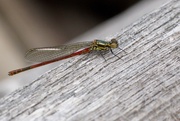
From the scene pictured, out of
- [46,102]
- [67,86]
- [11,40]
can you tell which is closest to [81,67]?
[67,86]

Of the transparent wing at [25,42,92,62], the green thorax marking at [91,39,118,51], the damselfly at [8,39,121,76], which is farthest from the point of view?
the transparent wing at [25,42,92,62]

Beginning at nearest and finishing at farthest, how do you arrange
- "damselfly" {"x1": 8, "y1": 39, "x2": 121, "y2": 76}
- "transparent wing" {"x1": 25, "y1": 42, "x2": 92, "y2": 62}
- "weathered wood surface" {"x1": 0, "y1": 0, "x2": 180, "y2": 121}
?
"weathered wood surface" {"x1": 0, "y1": 0, "x2": 180, "y2": 121}, "damselfly" {"x1": 8, "y1": 39, "x2": 121, "y2": 76}, "transparent wing" {"x1": 25, "y1": 42, "x2": 92, "y2": 62}

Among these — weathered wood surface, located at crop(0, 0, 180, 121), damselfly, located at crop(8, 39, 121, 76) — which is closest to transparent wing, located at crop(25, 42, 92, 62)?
damselfly, located at crop(8, 39, 121, 76)

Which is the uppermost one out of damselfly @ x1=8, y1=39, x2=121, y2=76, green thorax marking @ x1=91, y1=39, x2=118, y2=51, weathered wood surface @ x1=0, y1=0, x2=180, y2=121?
damselfly @ x1=8, y1=39, x2=121, y2=76

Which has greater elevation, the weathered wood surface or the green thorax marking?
the green thorax marking

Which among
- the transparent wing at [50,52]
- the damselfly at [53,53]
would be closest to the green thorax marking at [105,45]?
the damselfly at [53,53]

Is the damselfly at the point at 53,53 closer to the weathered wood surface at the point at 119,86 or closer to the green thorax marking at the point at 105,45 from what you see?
the green thorax marking at the point at 105,45

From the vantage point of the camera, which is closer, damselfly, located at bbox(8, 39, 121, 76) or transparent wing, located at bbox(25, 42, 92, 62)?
damselfly, located at bbox(8, 39, 121, 76)

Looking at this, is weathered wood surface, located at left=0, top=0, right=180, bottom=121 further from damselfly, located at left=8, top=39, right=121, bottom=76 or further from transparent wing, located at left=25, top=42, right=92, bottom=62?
transparent wing, located at left=25, top=42, right=92, bottom=62

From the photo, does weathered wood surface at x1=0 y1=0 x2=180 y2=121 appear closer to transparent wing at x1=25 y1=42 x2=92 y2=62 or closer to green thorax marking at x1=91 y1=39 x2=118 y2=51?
green thorax marking at x1=91 y1=39 x2=118 y2=51

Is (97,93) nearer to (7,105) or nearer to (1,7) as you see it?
(7,105)
